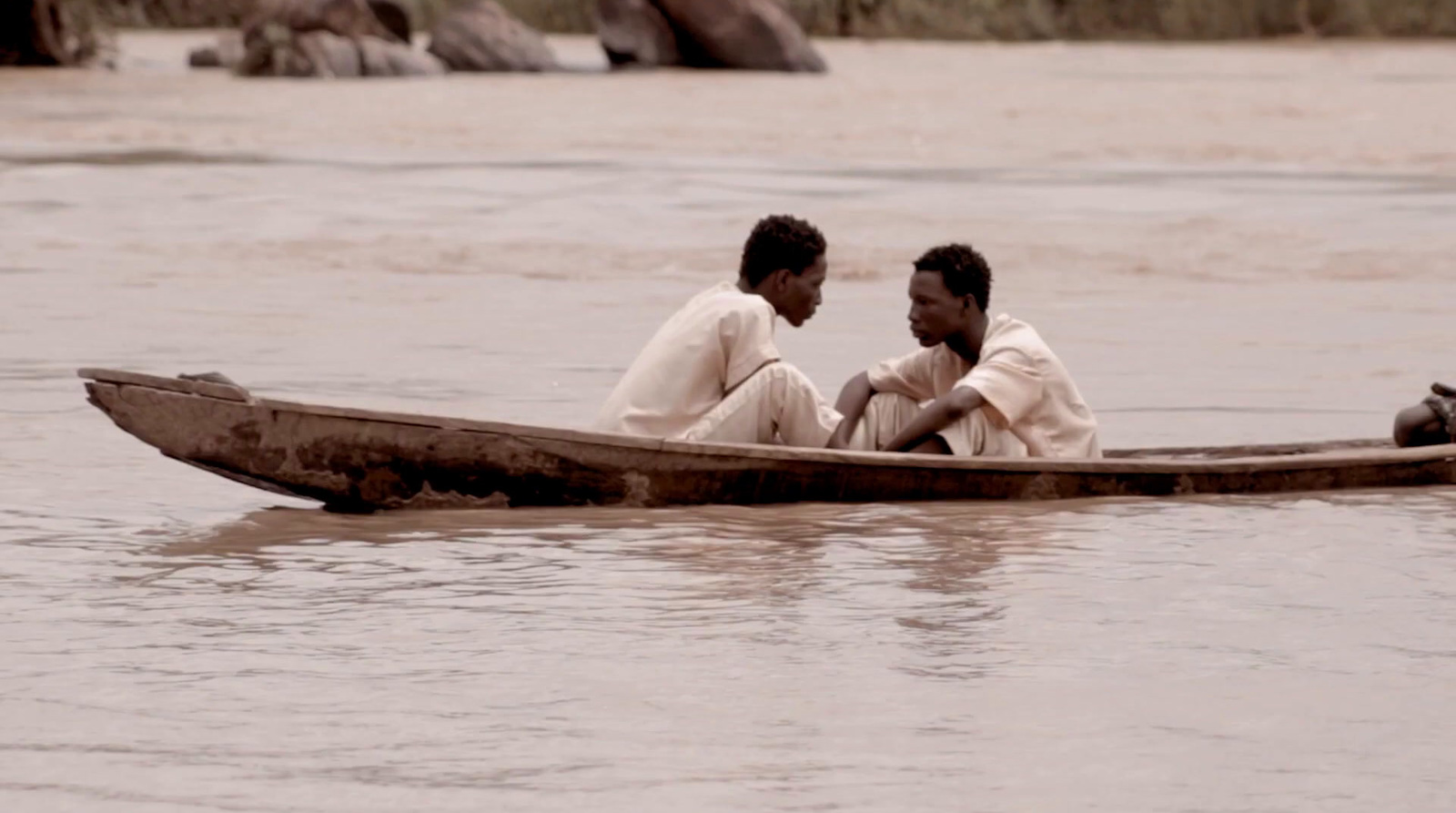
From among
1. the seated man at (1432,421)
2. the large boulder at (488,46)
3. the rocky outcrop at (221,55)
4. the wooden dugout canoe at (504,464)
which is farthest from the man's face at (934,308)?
the rocky outcrop at (221,55)

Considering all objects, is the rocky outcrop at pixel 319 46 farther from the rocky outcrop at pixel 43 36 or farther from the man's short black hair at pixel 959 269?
the man's short black hair at pixel 959 269

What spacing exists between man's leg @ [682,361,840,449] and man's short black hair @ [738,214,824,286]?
0.92 ft

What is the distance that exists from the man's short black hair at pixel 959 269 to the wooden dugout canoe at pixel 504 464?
0.50 m

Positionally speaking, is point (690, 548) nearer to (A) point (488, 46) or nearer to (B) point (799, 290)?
(B) point (799, 290)

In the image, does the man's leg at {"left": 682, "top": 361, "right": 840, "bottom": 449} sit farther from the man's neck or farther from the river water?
the man's neck

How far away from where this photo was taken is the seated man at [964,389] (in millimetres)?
8102

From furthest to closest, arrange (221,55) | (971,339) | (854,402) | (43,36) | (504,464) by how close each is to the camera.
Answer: (221,55)
(43,36)
(854,402)
(971,339)
(504,464)

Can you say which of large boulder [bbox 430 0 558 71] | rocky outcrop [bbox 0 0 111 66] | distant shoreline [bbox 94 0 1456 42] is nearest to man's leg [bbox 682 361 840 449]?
rocky outcrop [bbox 0 0 111 66]

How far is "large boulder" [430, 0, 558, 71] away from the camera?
135 ft

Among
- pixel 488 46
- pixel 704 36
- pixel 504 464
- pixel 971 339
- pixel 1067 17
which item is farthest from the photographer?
pixel 1067 17

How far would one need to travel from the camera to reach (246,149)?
25984 millimetres

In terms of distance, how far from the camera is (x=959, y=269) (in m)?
8.12

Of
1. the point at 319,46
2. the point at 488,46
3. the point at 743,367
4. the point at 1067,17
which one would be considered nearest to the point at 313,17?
the point at 319,46

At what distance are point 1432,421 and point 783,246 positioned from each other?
2417mm
